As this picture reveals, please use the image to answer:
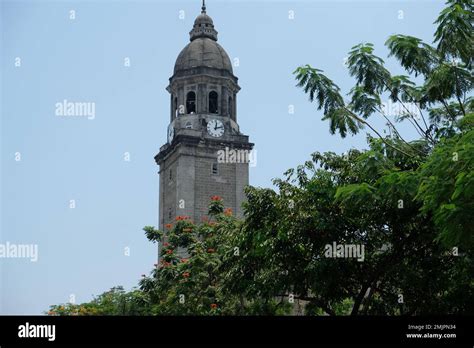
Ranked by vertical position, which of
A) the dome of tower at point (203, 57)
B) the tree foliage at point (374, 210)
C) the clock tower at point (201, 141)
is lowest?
the tree foliage at point (374, 210)

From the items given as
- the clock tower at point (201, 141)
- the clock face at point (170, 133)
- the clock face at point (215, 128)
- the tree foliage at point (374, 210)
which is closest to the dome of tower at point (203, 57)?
the clock tower at point (201, 141)

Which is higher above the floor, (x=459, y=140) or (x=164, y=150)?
(x=164, y=150)

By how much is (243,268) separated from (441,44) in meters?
10.8

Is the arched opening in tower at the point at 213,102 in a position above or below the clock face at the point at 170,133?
above

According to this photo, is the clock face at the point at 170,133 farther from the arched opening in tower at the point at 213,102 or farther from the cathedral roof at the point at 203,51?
the cathedral roof at the point at 203,51

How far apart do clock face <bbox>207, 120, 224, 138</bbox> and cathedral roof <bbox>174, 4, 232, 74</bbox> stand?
559 centimetres

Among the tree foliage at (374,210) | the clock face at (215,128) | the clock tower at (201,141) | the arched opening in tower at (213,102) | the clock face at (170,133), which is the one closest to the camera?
the tree foliage at (374,210)

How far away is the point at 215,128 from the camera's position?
7044 centimetres

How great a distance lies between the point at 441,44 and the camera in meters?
21.8

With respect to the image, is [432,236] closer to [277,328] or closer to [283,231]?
[283,231]

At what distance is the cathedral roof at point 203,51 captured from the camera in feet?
238

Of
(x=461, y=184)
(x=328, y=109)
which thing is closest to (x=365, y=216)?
(x=328, y=109)

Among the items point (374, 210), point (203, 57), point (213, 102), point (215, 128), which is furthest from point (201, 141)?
point (374, 210)

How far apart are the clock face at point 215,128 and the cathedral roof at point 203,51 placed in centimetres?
559
